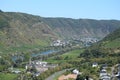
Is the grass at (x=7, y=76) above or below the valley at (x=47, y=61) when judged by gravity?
below

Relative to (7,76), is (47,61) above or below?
above

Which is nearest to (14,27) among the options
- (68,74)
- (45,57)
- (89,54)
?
(45,57)

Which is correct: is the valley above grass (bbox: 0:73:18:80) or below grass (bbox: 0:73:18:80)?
above

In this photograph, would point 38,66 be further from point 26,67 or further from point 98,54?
point 98,54

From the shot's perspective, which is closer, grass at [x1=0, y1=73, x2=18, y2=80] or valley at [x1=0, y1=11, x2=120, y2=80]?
valley at [x1=0, y1=11, x2=120, y2=80]

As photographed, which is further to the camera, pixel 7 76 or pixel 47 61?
pixel 47 61

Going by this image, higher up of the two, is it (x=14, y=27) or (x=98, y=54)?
(x=14, y=27)

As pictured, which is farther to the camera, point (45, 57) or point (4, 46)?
point (4, 46)

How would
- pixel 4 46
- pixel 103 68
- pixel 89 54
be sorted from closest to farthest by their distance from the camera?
pixel 103 68 → pixel 89 54 → pixel 4 46

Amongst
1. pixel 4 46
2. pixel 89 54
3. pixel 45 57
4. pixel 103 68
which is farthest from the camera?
pixel 4 46

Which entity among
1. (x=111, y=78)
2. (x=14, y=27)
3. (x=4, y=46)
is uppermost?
(x=14, y=27)

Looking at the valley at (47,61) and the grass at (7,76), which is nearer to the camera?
the valley at (47,61)
